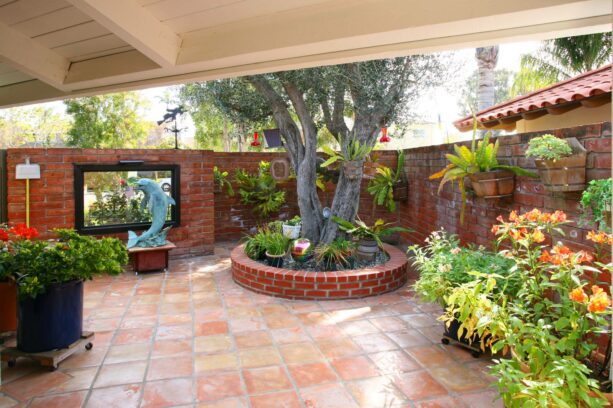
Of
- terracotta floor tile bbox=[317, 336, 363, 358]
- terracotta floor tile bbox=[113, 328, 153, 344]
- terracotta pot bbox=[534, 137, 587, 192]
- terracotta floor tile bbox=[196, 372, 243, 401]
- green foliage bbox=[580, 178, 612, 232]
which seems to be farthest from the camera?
terracotta floor tile bbox=[113, 328, 153, 344]

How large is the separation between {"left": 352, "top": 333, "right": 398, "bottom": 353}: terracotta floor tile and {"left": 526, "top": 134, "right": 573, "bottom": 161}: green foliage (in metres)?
1.85

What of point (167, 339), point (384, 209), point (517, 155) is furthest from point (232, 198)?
point (517, 155)

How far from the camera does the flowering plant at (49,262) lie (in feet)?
9.73

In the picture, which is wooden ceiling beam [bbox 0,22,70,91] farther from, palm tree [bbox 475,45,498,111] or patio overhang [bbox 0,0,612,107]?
palm tree [bbox 475,45,498,111]

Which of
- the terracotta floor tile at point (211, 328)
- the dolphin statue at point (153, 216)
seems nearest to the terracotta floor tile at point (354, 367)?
the terracotta floor tile at point (211, 328)

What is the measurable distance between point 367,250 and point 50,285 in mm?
3649

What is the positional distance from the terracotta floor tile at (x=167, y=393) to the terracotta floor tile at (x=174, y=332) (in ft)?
2.59

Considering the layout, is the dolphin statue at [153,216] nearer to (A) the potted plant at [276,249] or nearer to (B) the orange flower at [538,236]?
(A) the potted plant at [276,249]

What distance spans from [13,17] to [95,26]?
1.21 feet

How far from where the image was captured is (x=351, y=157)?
18.4 feet

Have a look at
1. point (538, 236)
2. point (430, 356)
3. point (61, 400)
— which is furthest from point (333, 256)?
point (61, 400)

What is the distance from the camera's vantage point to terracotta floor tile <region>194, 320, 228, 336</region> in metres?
3.74

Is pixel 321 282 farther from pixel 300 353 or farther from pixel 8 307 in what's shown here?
pixel 8 307

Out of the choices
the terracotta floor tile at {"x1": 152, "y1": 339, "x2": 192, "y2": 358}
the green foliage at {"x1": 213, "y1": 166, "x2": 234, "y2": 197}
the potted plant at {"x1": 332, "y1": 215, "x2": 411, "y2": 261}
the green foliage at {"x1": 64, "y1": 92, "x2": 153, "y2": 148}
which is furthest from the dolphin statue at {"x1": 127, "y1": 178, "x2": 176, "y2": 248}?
the green foliage at {"x1": 64, "y1": 92, "x2": 153, "y2": 148}
